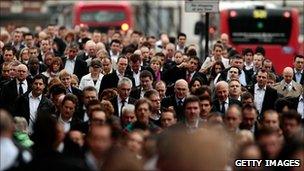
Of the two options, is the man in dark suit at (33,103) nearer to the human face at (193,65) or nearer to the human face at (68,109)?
the human face at (68,109)

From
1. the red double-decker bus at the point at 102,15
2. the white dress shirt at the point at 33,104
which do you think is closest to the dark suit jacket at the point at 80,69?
the white dress shirt at the point at 33,104

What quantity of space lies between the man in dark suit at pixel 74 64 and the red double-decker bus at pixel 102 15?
20699 mm

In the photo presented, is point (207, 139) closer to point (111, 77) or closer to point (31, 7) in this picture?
point (111, 77)

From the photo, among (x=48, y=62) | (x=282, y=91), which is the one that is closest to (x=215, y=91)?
(x=282, y=91)

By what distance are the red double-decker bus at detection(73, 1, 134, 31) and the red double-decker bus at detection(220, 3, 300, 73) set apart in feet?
24.8

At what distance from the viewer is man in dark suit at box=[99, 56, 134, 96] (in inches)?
815

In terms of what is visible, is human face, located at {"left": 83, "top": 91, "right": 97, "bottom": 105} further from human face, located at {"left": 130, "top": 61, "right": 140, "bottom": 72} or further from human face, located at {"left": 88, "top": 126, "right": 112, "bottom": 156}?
human face, located at {"left": 88, "top": 126, "right": 112, "bottom": 156}

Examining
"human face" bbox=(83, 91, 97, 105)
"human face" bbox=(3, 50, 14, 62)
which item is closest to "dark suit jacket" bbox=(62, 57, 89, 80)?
"human face" bbox=(3, 50, 14, 62)

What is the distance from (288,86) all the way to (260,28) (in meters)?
17.6

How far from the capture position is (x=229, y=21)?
3819 centimetres

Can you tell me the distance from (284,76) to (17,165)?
9848 mm

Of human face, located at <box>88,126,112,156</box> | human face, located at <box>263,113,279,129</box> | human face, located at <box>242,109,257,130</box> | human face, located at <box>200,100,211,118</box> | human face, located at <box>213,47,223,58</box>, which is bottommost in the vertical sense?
human face, located at <box>213,47,223,58</box>

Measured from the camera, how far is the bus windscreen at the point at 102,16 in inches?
1816

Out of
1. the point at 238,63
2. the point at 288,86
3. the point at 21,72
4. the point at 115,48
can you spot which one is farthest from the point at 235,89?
the point at 115,48
